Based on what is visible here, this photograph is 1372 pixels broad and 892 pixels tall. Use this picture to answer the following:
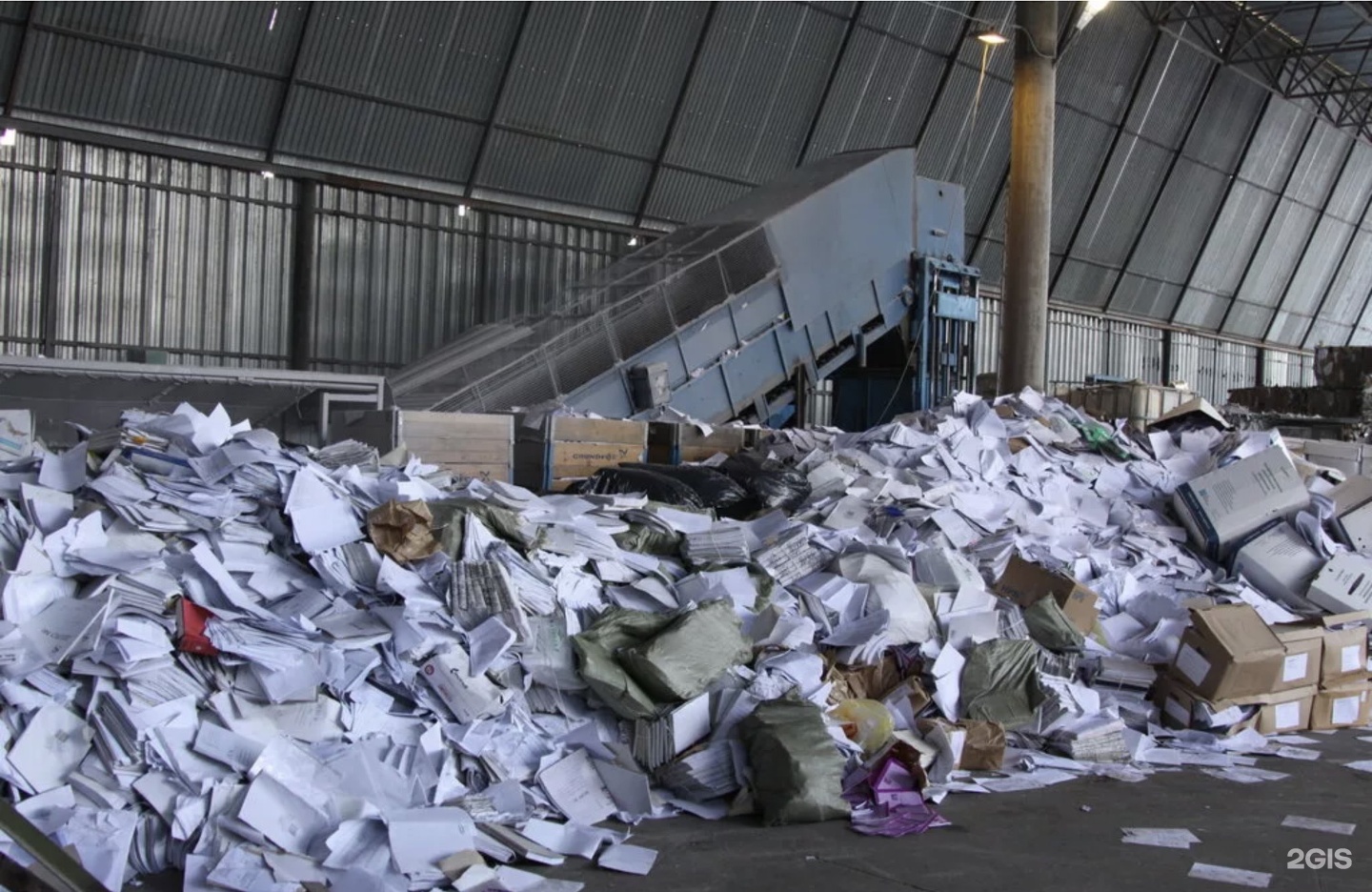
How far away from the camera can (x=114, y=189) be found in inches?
487

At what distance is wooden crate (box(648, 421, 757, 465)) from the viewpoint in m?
10.3

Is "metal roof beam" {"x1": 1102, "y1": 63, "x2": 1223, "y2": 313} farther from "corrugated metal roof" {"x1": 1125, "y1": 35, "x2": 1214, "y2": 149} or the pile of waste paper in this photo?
the pile of waste paper

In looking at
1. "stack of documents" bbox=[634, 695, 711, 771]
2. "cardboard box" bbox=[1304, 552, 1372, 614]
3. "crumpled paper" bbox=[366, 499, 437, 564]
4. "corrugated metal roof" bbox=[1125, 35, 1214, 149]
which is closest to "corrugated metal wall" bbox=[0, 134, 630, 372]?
"crumpled paper" bbox=[366, 499, 437, 564]

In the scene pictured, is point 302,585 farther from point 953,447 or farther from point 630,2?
point 630,2

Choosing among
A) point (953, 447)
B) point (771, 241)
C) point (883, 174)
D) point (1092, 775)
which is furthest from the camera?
point (883, 174)

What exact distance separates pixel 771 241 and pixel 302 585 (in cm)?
742

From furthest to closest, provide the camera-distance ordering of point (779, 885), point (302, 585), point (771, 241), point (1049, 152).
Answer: point (1049, 152), point (771, 241), point (302, 585), point (779, 885)

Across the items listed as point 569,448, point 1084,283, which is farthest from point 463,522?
point 1084,283

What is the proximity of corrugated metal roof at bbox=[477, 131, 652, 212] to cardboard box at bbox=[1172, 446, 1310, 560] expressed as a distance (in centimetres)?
922

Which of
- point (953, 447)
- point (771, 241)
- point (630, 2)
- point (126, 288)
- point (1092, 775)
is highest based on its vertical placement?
point (630, 2)

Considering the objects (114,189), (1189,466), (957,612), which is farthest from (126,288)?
(1189,466)

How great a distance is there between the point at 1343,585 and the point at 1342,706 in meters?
1.13

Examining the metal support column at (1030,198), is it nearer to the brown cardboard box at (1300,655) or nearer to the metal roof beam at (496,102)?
the metal roof beam at (496,102)

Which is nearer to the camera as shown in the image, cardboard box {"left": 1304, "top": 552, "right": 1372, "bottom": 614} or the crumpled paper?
the crumpled paper
